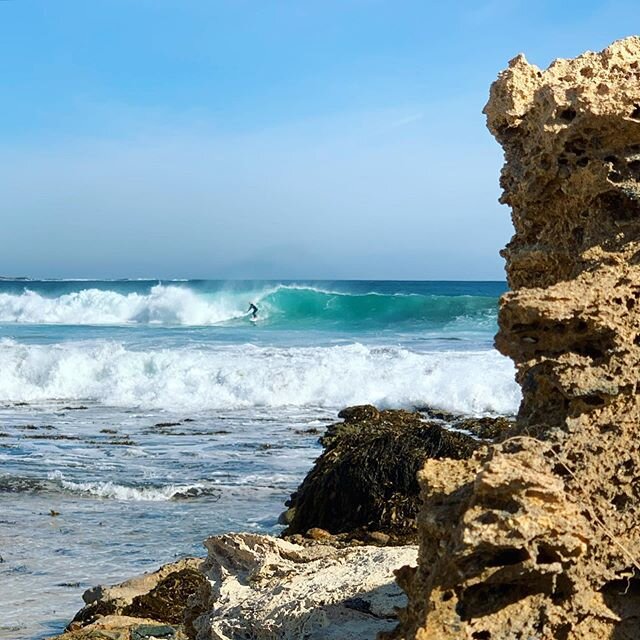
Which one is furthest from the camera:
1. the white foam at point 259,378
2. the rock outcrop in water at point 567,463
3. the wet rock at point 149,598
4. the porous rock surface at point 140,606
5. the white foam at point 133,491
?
the white foam at point 259,378

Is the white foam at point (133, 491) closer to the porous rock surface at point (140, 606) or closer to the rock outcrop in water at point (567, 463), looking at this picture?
the porous rock surface at point (140, 606)

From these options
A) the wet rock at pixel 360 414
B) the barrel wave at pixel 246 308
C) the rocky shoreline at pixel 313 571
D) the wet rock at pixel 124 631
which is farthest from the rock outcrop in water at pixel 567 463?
the barrel wave at pixel 246 308

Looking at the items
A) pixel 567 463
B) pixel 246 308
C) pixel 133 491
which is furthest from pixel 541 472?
pixel 246 308

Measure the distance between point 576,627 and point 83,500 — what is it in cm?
764

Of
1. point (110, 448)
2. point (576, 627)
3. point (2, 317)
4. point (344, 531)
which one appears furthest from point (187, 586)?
point (2, 317)

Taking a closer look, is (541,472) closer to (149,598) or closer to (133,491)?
(149,598)

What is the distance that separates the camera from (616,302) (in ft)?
8.25

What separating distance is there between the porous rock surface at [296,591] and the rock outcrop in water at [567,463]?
72 cm

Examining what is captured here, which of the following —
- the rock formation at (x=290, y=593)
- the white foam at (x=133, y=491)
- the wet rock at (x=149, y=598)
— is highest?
the rock formation at (x=290, y=593)

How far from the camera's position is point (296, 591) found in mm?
3281

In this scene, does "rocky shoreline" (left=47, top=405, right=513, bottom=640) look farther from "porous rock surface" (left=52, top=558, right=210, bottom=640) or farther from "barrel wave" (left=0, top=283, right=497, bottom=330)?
"barrel wave" (left=0, top=283, right=497, bottom=330)

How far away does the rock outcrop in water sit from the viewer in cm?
216

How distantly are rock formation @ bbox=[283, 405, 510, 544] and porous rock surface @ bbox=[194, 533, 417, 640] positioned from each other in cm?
248

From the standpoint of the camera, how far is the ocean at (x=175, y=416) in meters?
7.50
